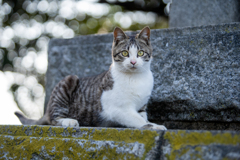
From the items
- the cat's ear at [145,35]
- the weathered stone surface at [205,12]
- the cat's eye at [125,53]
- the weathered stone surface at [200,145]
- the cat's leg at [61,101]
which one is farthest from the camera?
the weathered stone surface at [205,12]

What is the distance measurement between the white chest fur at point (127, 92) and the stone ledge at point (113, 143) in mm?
714

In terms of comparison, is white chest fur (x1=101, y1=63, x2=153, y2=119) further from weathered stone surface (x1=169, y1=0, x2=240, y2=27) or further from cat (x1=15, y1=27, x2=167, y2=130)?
weathered stone surface (x1=169, y1=0, x2=240, y2=27)

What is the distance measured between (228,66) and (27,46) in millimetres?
6000

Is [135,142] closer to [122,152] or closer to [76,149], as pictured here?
[122,152]

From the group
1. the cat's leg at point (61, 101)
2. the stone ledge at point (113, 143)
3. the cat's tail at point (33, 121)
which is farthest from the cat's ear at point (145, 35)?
the cat's tail at point (33, 121)

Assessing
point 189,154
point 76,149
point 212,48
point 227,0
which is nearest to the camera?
point 189,154

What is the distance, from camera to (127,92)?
2.21m

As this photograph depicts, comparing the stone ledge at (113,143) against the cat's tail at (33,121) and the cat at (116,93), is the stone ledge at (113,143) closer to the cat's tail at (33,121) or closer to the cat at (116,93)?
the cat at (116,93)

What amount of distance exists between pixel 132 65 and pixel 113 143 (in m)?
0.98

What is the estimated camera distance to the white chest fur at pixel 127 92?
220cm

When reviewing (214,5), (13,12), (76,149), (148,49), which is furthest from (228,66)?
(13,12)

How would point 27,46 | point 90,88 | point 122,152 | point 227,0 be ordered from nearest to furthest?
point 122,152, point 90,88, point 227,0, point 27,46

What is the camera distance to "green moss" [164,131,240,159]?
1.10 meters

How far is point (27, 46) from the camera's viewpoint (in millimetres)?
6699
